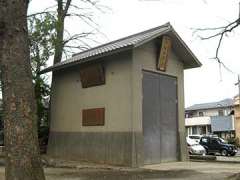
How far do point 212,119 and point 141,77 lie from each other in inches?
1945

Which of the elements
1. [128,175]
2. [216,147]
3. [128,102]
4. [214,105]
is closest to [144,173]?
[128,175]

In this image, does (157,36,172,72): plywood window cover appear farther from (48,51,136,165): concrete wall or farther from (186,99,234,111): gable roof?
(186,99,234,111): gable roof

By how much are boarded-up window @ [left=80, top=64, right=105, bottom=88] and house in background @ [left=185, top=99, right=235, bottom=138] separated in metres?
45.5

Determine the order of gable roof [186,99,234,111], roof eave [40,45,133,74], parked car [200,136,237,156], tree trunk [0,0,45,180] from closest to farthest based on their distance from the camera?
tree trunk [0,0,45,180]
roof eave [40,45,133,74]
parked car [200,136,237,156]
gable roof [186,99,234,111]

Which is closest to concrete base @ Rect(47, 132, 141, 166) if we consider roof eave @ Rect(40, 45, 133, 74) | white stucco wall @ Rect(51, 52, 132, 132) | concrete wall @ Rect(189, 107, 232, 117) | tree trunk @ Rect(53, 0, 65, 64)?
white stucco wall @ Rect(51, 52, 132, 132)

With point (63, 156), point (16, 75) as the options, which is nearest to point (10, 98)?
point (16, 75)

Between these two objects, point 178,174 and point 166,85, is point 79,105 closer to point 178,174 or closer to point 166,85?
point 166,85

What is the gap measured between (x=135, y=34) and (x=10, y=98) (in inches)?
529

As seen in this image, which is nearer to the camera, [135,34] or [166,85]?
[166,85]

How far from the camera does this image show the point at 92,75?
754 inches

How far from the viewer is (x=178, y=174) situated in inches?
570

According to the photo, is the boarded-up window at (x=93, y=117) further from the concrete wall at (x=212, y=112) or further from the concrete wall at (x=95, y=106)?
the concrete wall at (x=212, y=112)

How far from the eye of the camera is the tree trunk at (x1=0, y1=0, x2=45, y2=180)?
7.55 m

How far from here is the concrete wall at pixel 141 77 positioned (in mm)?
17047
